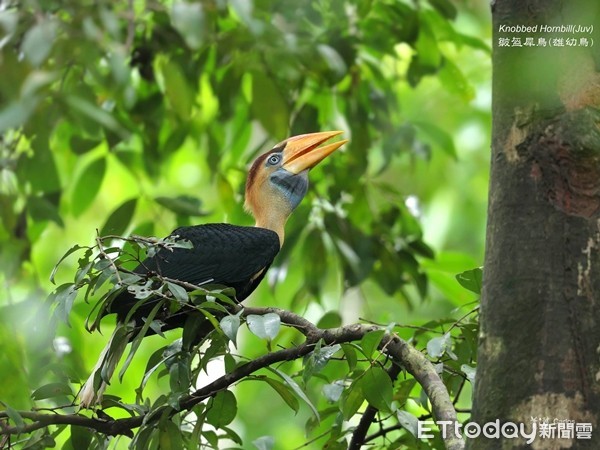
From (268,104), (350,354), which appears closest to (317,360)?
(350,354)

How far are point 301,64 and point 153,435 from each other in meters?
2.39

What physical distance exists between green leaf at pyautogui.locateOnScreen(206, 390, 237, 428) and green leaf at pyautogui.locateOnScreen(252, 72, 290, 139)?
1.81 meters

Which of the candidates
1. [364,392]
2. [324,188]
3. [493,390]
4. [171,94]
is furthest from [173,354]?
[324,188]

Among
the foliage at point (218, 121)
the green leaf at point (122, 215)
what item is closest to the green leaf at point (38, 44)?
the foliage at point (218, 121)

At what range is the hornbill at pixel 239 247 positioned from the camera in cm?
238

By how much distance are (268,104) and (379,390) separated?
2.00m

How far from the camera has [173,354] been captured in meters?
2.24

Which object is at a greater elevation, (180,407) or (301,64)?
(301,64)

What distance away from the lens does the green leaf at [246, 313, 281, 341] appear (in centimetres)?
198

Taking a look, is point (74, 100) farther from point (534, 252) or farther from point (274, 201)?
point (534, 252)

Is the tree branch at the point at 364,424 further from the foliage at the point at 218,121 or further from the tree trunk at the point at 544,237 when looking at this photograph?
the tree trunk at the point at 544,237

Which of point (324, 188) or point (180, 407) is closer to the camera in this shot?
point (180, 407)

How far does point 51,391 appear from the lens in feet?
7.30

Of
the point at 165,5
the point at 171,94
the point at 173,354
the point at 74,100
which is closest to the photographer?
the point at 173,354
